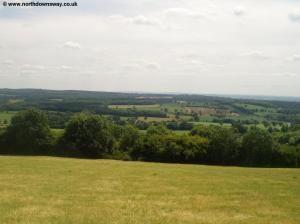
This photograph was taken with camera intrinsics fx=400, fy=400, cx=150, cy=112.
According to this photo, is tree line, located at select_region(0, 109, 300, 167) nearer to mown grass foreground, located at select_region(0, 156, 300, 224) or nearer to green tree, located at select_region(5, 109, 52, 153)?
green tree, located at select_region(5, 109, 52, 153)

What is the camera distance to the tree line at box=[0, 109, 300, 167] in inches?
2763

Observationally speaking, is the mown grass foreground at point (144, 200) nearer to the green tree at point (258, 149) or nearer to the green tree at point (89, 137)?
the green tree at point (258, 149)

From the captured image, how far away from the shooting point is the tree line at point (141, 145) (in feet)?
230

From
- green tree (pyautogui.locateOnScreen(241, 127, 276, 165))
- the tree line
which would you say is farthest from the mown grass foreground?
green tree (pyautogui.locateOnScreen(241, 127, 276, 165))

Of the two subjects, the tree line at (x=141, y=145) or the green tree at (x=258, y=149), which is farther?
the green tree at (x=258, y=149)

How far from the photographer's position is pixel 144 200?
69.3 ft

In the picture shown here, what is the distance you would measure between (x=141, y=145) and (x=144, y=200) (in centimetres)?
5034

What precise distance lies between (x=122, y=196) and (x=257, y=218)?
7817 mm

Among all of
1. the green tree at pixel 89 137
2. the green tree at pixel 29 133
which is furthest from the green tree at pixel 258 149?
the green tree at pixel 29 133

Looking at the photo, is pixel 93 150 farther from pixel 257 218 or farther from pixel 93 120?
pixel 257 218

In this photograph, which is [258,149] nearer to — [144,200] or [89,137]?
[89,137]

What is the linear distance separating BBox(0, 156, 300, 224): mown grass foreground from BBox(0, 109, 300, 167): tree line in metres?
39.4

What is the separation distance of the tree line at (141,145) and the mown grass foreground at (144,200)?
129 feet

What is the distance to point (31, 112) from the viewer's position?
76.8 meters
